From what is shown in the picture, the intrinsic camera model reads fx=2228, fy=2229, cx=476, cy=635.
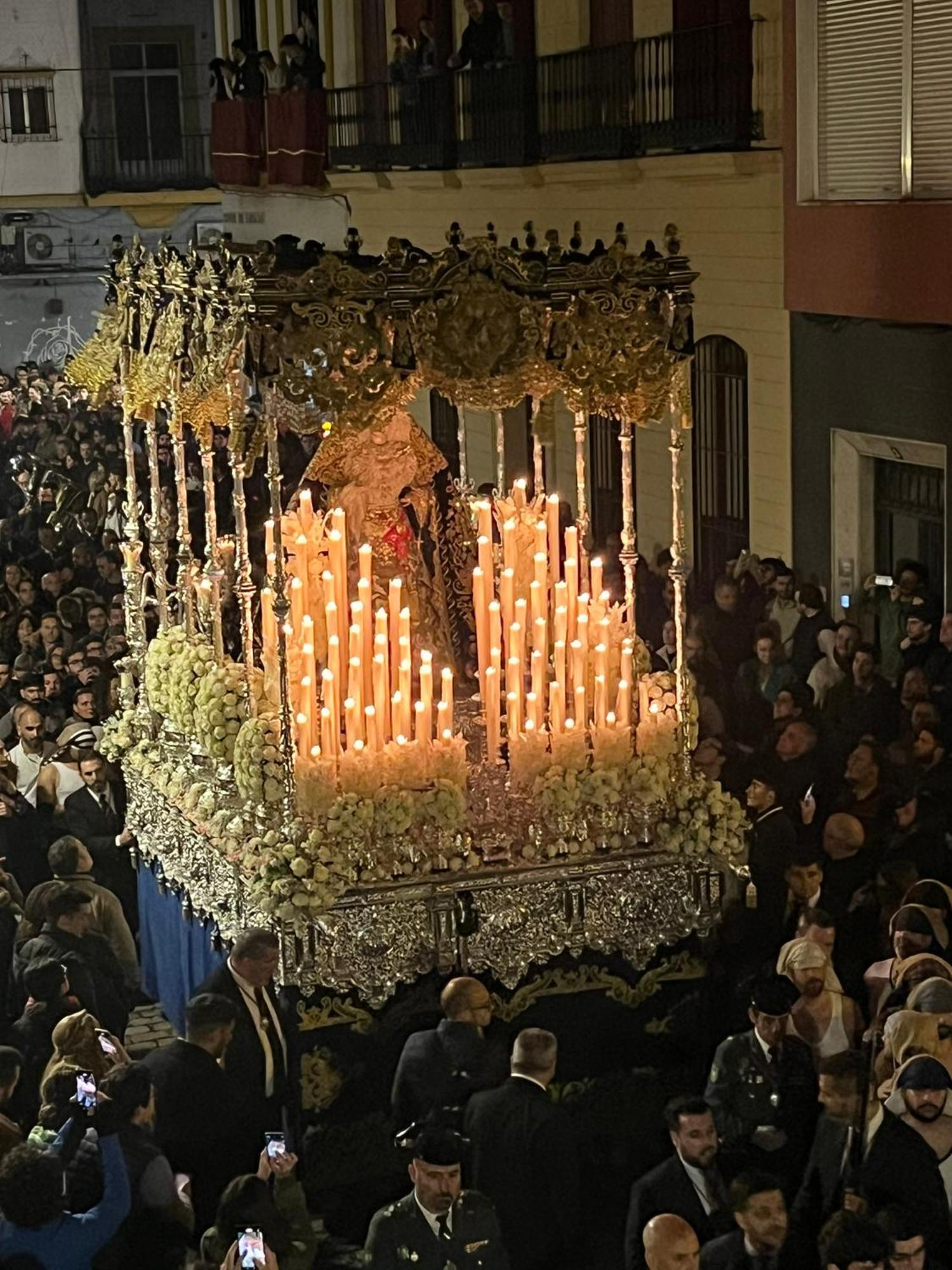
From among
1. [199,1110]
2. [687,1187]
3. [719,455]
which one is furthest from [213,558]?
[719,455]

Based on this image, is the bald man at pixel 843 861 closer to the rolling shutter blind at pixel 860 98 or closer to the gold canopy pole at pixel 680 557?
the gold canopy pole at pixel 680 557

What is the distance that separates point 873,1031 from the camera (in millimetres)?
7023

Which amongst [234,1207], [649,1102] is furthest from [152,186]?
[234,1207]

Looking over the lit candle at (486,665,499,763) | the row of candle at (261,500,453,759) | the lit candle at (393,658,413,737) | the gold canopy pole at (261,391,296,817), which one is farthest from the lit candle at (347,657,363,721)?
the lit candle at (486,665,499,763)

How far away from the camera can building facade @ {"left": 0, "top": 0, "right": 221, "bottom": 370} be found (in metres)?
16.9

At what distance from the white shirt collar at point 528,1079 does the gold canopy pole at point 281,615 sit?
60.1 inches

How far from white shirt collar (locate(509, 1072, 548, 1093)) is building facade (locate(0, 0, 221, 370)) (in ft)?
36.0

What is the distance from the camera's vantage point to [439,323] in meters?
8.06

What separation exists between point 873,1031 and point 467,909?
1686mm

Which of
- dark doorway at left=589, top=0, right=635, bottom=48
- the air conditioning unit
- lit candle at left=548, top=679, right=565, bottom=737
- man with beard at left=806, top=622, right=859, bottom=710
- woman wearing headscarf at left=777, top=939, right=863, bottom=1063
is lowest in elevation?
woman wearing headscarf at left=777, top=939, right=863, bottom=1063

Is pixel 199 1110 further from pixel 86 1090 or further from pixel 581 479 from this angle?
pixel 581 479

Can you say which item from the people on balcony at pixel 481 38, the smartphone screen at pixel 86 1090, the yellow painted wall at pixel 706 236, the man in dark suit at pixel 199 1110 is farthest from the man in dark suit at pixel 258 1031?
the people on balcony at pixel 481 38

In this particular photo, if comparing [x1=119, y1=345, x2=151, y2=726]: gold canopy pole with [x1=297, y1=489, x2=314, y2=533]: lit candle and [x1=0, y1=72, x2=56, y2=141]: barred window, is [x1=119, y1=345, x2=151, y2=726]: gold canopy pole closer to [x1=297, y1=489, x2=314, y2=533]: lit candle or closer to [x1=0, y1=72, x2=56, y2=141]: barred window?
[x1=297, y1=489, x2=314, y2=533]: lit candle

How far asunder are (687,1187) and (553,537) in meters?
3.19
